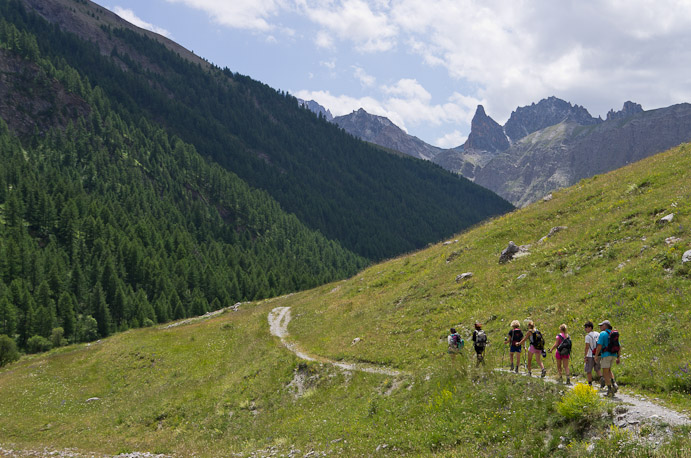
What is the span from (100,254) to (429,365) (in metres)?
137

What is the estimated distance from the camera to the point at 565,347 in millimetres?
14195

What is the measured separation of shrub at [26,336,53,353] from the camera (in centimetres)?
7856

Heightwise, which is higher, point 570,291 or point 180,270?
point 570,291

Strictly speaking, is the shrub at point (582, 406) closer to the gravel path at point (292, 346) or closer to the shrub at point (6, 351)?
the gravel path at point (292, 346)

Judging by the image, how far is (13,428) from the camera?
31125mm

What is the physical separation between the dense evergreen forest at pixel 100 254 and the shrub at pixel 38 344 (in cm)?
17

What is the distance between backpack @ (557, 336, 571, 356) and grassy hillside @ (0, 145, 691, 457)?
1.45 meters

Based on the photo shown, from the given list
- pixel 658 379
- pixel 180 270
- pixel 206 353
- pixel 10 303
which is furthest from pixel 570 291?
pixel 180 270

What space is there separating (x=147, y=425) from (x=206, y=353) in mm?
13592

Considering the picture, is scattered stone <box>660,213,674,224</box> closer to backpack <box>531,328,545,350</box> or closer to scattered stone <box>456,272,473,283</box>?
scattered stone <box>456,272,473,283</box>

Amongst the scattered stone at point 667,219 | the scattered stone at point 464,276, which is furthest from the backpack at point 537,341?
the scattered stone at point 464,276

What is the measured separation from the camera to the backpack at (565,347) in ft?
46.5

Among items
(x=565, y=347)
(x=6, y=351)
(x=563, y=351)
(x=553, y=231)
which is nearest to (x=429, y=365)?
(x=563, y=351)

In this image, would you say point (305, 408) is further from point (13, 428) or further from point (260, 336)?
point (13, 428)
